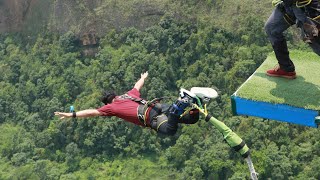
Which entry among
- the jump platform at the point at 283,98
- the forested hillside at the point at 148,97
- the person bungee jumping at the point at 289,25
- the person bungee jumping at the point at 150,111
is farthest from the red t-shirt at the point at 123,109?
the forested hillside at the point at 148,97

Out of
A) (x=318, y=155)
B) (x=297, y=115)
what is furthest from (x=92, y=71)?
(x=297, y=115)

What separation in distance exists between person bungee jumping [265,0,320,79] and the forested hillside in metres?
20.5

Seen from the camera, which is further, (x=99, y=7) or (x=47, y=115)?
(x=99, y=7)

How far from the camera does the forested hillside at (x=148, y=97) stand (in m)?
29.2

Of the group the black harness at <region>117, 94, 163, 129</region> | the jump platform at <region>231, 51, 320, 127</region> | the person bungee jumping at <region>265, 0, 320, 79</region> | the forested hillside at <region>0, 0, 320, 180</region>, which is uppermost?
the person bungee jumping at <region>265, 0, 320, 79</region>

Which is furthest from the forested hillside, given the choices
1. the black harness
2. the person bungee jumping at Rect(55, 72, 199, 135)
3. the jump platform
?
the black harness

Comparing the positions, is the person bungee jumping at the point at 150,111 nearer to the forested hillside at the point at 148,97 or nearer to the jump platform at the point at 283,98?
the jump platform at the point at 283,98

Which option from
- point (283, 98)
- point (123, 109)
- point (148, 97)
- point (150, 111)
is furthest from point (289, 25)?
point (148, 97)

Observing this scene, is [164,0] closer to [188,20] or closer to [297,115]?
[188,20]

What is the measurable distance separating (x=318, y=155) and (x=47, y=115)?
69.4 feet

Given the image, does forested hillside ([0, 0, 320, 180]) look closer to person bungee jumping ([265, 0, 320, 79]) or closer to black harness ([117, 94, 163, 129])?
person bungee jumping ([265, 0, 320, 79])

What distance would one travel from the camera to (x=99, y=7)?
4222 centimetres

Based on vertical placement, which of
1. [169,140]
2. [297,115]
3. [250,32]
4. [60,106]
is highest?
[297,115]

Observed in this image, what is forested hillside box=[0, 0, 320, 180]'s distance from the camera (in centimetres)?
2919
